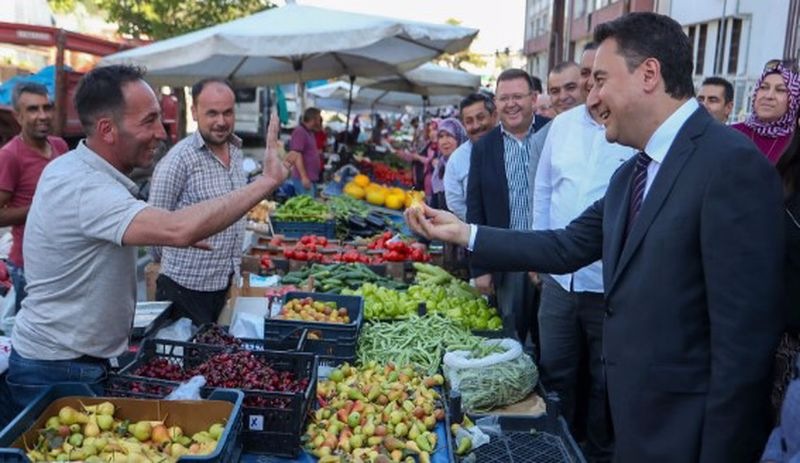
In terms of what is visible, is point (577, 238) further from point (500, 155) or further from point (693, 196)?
point (500, 155)

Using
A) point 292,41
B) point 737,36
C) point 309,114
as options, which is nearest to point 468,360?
point 292,41

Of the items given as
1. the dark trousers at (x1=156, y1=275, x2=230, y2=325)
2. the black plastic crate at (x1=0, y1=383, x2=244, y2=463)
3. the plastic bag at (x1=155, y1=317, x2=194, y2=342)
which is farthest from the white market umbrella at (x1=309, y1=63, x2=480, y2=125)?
the black plastic crate at (x1=0, y1=383, x2=244, y2=463)

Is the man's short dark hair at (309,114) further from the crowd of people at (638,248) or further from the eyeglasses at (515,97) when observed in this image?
the crowd of people at (638,248)

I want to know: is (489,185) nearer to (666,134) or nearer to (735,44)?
(666,134)

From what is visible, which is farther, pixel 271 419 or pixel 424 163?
pixel 424 163

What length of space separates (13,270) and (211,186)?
167 cm

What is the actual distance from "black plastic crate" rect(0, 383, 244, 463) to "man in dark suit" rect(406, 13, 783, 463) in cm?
139

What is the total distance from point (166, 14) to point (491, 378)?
2122 centimetres

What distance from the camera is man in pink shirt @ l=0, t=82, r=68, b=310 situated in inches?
181

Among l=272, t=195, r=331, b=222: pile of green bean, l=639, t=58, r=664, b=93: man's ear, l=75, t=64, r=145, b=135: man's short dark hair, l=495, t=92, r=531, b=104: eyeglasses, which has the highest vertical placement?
l=495, t=92, r=531, b=104: eyeglasses

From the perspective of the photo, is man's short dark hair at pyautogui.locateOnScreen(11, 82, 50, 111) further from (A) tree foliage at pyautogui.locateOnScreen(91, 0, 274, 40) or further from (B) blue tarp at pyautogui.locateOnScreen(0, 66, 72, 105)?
(A) tree foliage at pyautogui.locateOnScreen(91, 0, 274, 40)

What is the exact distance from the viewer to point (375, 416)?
125 inches

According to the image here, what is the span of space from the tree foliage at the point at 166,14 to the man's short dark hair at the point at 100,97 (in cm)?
2053

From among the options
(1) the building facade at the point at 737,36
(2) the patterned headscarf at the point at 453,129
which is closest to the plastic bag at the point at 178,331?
(2) the patterned headscarf at the point at 453,129
